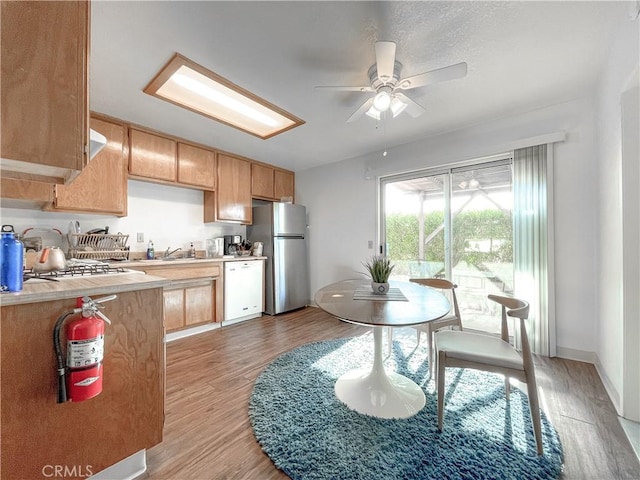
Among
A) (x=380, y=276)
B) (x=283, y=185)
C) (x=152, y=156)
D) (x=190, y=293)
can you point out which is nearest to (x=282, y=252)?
(x=283, y=185)

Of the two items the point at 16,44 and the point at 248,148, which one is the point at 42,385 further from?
the point at 248,148

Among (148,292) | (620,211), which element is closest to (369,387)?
(148,292)

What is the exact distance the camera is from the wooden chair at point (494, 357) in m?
1.26

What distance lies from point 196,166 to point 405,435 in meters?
3.54

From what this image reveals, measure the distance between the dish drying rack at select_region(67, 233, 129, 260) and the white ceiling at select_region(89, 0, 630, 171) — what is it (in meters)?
1.27

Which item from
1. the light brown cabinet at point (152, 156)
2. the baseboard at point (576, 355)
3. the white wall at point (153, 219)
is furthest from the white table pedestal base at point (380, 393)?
the light brown cabinet at point (152, 156)

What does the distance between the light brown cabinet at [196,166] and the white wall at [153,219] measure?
34 centimetres

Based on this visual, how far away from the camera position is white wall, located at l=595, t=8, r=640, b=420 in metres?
1.49

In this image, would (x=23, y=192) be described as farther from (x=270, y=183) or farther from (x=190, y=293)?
(x=270, y=183)

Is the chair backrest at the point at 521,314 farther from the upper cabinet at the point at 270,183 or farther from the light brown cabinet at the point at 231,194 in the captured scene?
the upper cabinet at the point at 270,183

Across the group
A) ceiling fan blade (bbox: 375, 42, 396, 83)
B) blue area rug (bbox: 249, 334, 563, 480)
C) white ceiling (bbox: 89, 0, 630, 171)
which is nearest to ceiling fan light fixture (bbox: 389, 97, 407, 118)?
white ceiling (bbox: 89, 0, 630, 171)

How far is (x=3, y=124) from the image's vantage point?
0.86 meters

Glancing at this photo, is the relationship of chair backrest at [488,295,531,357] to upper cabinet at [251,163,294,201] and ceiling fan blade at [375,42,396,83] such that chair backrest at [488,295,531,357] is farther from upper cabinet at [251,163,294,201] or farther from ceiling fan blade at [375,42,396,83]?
upper cabinet at [251,163,294,201]

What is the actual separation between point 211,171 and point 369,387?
322 cm
